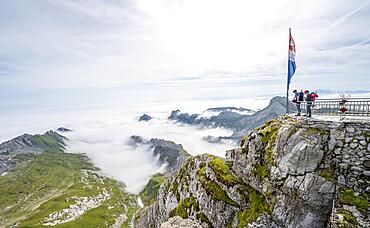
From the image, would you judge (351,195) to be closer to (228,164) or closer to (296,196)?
(296,196)

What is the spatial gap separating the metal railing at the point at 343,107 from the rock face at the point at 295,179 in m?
3.47

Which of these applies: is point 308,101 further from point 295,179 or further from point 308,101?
point 295,179

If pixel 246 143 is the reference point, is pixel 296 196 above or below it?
below

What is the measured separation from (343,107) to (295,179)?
1033cm

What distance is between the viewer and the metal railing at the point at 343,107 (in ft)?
97.6

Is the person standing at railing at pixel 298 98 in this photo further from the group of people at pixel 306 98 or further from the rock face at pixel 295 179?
the rock face at pixel 295 179

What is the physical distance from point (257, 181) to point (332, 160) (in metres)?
11.8

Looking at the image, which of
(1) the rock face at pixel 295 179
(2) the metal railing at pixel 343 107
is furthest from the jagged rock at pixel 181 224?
(2) the metal railing at pixel 343 107

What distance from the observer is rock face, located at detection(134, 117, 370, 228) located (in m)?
25.6

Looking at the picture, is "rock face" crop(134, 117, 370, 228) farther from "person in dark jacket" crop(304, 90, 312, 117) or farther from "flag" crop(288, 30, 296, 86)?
"flag" crop(288, 30, 296, 86)

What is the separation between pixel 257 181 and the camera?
3731cm

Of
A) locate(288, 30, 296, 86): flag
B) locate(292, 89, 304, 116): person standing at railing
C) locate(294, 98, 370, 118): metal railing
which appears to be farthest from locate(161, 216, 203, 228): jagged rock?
locate(288, 30, 296, 86): flag

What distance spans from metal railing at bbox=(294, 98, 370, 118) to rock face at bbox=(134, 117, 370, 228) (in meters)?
3.47

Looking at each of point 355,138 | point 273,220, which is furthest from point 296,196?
point 355,138
